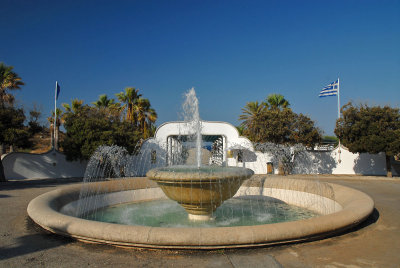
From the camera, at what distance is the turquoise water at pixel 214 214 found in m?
7.33

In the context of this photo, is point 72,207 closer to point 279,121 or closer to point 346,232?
point 346,232

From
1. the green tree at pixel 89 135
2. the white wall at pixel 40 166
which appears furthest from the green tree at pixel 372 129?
the white wall at pixel 40 166

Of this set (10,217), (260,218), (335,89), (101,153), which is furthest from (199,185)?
(335,89)

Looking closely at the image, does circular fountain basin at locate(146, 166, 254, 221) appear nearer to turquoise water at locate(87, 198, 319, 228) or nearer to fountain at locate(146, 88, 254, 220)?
fountain at locate(146, 88, 254, 220)

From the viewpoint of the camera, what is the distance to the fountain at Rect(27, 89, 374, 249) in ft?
15.1

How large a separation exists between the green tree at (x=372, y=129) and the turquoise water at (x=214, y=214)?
41.1ft

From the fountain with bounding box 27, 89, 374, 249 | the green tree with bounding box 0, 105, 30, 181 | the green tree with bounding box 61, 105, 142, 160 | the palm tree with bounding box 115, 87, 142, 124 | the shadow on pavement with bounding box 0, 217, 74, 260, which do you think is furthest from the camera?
the palm tree with bounding box 115, 87, 142, 124

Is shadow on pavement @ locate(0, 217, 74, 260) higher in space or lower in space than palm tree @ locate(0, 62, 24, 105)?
lower

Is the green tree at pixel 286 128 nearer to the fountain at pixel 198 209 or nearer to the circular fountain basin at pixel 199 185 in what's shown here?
the fountain at pixel 198 209

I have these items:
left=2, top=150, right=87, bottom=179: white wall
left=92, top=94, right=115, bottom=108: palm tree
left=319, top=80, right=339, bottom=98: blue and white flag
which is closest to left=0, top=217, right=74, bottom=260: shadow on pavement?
left=2, top=150, right=87, bottom=179: white wall

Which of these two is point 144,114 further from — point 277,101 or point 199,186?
point 199,186

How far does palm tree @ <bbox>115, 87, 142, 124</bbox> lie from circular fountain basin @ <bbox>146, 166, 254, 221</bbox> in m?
28.2

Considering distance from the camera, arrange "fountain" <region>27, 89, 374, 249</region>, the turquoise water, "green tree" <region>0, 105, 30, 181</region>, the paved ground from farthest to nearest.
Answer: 1. "green tree" <region>0, 105, 30, 181</region>
2. the turquoise water
3. "fountain" <region>27, 89, 374, 249</region>
4. the paved ground

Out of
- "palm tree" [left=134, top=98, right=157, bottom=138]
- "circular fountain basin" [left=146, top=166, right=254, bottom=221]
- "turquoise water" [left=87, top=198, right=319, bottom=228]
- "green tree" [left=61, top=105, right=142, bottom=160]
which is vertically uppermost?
"palm tree" [left=134, top=98, right=157, bottom=138]
